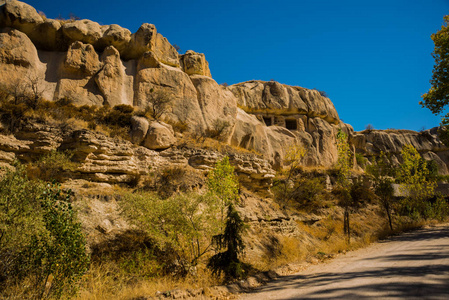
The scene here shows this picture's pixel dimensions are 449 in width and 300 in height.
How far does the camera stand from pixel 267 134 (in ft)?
111

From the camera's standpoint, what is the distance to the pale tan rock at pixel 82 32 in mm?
24141

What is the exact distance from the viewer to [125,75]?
25.5m

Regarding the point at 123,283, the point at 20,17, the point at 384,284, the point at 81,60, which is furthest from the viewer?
the point at 81,60

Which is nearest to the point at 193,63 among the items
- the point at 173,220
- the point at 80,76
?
the point at 80,76

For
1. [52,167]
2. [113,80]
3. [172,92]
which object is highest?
[113,80]

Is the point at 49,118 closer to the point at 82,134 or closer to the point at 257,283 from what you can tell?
the point at 82,134

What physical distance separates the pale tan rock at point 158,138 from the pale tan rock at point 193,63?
11.0m

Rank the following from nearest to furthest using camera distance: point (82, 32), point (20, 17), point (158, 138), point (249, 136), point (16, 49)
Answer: point (158, 138) < point (16, 49) < point (20, 17) < point (82, 32) < point (249, 136)

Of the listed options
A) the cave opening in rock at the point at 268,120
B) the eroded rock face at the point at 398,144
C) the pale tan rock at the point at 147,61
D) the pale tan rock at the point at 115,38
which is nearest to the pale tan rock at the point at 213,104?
the pale tan rock at the point at 147,61

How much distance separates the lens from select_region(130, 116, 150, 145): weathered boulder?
1989 cm

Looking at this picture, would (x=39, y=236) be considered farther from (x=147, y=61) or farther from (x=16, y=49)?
(x=147, y=61)

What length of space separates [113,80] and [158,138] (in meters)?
8.94

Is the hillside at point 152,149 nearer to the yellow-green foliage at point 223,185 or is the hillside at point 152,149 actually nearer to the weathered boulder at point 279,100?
the weathered boulder at point 279,100

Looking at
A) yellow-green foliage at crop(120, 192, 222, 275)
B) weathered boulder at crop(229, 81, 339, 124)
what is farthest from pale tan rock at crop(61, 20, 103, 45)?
yellow-green foliage at crop(120, 192, 222, 275)
